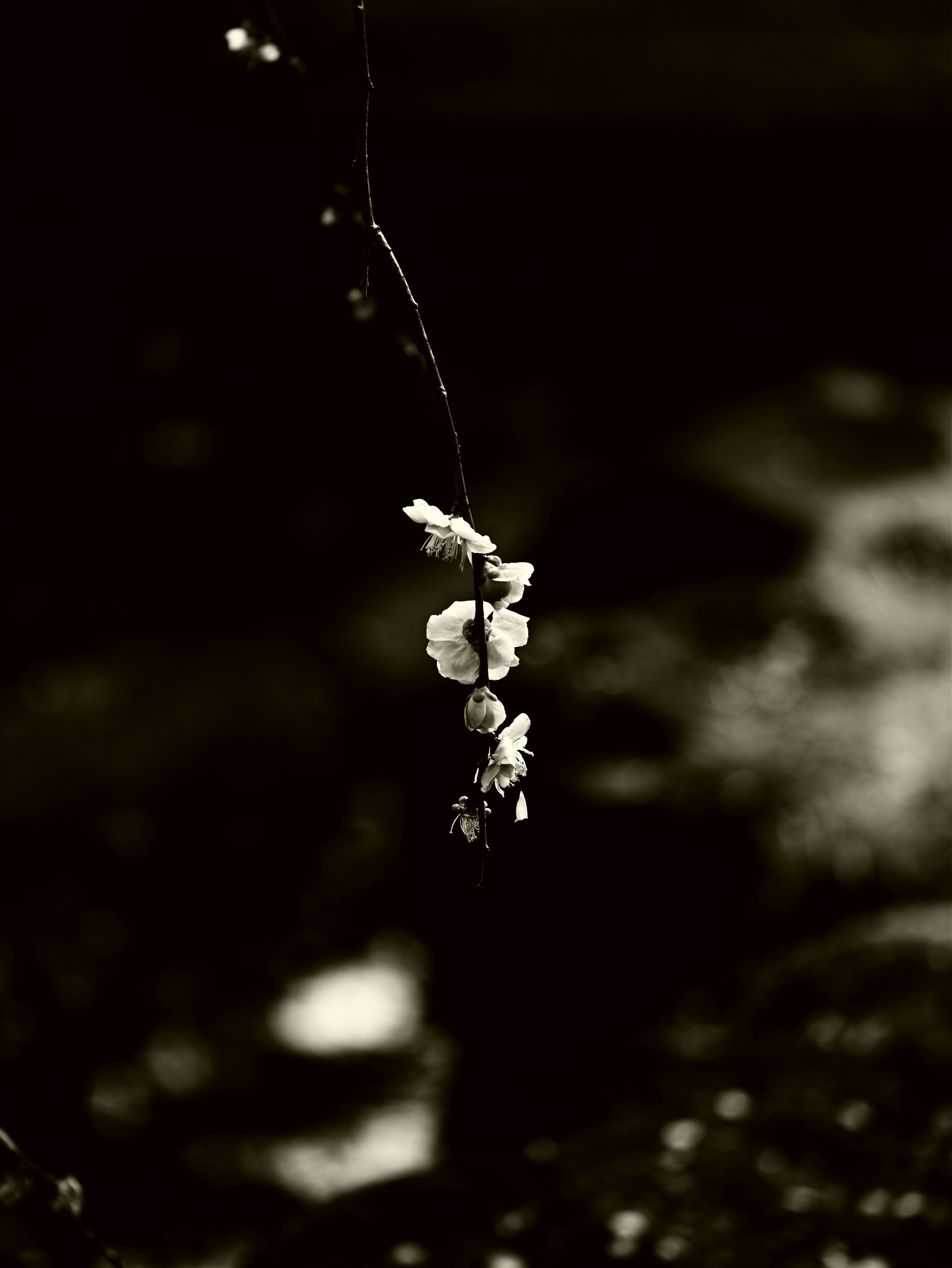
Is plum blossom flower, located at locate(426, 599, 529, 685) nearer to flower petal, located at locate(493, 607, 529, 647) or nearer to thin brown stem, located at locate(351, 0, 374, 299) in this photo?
flower petal, located at locate(493, 607, 529, 647)

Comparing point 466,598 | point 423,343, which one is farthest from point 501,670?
point 466,598

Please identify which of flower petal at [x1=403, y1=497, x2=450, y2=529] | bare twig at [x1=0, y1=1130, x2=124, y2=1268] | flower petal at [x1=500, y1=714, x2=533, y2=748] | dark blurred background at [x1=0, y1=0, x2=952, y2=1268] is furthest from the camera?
dark blurred background at [x1=0, y1=0, x2=952, y2=1268]

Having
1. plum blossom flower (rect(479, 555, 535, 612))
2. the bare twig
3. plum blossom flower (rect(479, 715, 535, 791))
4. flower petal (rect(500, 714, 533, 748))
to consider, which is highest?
plum blossom flower (rect(479, 555, 535, 612))

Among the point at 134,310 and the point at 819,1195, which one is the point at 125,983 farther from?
the point at 134,310

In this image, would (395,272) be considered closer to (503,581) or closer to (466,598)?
(503,581)

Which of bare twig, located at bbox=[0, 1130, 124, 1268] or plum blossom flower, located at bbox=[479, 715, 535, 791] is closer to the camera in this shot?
plum blossom flower, located at bbox=[479, 715, 535, 791]

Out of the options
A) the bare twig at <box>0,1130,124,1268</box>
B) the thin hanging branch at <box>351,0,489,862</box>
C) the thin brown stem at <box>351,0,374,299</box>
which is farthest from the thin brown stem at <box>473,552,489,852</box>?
the bare twig at <box>0,1130,124,1268</box>

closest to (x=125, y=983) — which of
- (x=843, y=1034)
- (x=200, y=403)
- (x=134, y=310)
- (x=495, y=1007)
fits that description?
(x=495, y=1007)

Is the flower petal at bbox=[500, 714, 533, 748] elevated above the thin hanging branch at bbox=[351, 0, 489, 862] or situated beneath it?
situated beneath
